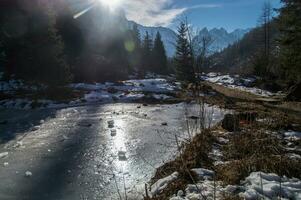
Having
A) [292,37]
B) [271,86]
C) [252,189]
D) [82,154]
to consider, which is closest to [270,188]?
[252,189]

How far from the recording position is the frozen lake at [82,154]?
19.6 ft

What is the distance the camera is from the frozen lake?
596cm

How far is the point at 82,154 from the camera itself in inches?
328

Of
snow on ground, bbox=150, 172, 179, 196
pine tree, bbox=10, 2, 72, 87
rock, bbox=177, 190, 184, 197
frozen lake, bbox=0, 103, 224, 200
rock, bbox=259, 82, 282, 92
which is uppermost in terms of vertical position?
pine tree, bbox=10, 2, 72, 87

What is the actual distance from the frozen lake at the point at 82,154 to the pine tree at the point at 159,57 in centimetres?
5624

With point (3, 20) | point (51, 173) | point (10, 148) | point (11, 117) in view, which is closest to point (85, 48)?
point (3, 20)

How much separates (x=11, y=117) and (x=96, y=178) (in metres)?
11.7

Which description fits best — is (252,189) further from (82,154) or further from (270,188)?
(82,154)

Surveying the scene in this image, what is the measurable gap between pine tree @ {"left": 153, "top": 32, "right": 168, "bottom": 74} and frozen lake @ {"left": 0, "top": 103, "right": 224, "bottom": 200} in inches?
2214

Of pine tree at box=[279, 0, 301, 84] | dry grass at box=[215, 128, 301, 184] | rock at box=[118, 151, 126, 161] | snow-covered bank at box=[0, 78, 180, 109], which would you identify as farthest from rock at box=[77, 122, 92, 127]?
pine tree at box=[279, 0, 301, 84]

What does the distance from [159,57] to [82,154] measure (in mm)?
63439

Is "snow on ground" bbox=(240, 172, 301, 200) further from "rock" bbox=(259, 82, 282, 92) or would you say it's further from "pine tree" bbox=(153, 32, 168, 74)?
"pine tree" bbox=(153, 32, 168, 74)

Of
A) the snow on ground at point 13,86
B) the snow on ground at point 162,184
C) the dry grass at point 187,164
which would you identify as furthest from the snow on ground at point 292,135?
the snow on ground at point 13,86

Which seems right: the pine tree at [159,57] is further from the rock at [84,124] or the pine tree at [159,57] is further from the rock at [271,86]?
the rock at [84,124]
